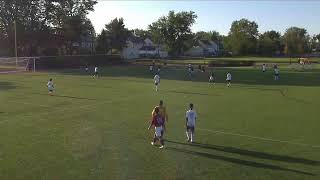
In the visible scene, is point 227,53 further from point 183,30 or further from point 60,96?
point 60,96

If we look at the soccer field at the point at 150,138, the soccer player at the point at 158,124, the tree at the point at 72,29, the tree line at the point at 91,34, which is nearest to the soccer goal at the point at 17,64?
the tree line at the point at 91,34

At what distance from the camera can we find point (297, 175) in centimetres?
1486

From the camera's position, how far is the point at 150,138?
67.0 ft

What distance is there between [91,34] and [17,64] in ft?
156

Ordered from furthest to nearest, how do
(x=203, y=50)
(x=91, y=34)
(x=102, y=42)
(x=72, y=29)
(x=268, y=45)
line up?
(x=203, y=50) → (x=268, y=45) → (x=91, y=34) → (x=102, y=42) → (x=72, y=29)

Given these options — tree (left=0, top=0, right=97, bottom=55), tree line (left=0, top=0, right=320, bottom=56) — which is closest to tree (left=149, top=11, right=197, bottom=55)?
tree line (left=0, top=0, right=320, bottom=56)

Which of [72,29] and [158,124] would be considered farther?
[72,29]

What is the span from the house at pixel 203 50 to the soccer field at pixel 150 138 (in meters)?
133

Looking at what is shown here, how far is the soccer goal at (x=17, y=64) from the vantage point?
7225 cm

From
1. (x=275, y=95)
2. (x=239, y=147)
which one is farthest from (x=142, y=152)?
(x=275, y=95)

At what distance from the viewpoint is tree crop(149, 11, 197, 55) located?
14612 cm

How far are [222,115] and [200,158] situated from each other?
35.1ft

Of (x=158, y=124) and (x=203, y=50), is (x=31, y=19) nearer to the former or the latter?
(x=158, y=124)

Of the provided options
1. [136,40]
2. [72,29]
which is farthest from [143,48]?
[72,29]
